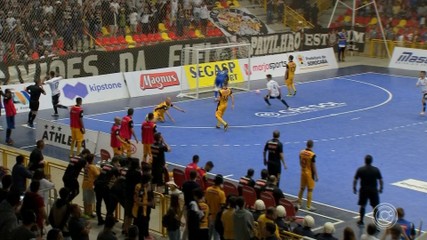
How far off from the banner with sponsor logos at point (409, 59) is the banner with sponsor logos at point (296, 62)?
366 centimetres

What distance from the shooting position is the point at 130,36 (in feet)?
144

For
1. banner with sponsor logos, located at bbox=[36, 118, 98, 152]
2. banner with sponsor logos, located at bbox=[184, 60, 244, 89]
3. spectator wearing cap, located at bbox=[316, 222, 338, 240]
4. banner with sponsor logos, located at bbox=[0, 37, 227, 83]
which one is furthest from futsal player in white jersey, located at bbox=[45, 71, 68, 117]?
spectator wearing cap, located at bbox=[316, 222, 338, 240]

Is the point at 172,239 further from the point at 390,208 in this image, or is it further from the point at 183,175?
the point at 390,208

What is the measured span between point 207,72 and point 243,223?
82.3 ft

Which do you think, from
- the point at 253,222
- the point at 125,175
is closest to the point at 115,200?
the point at 125,175

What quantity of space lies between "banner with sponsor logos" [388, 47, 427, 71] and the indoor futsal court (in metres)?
4.59

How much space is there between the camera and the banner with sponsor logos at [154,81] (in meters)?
37.4

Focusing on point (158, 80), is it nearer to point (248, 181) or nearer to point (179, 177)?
point (179, 177)

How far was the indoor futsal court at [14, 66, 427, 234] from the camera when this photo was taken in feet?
75.5

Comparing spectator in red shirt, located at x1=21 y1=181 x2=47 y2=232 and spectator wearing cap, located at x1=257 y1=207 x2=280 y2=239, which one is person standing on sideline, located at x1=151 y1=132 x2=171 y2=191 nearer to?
spectator in red shirt, located at x1=21 y1=181 x2=47 y2=232

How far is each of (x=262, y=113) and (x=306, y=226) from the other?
61.2 feet

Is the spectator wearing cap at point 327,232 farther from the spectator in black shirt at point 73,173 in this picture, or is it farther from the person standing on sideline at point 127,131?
the person standing on sideline at point 127,131

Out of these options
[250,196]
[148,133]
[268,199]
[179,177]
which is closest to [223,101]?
[148,133]

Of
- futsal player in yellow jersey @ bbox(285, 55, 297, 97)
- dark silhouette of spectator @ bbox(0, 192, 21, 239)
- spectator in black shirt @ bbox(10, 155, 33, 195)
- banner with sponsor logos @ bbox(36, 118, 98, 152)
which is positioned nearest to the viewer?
dark silhouette of spectator @ bbox(0, 192, 21, 239)
